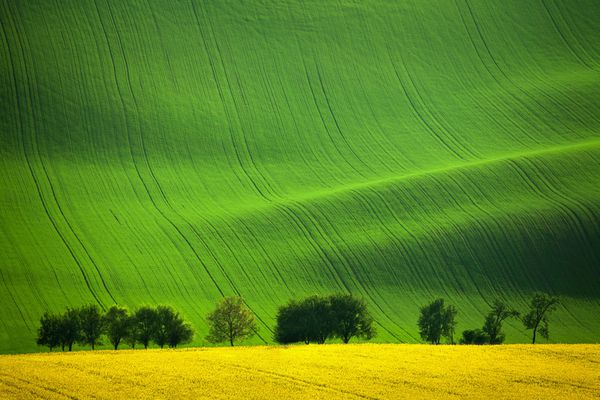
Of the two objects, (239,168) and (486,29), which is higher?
(486,29)

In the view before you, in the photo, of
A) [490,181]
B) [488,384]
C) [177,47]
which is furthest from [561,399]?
[177,47]

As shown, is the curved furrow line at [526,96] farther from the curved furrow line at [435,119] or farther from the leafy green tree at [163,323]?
the leafy green tree at [163,323]

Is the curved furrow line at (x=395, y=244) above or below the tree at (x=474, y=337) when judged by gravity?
above

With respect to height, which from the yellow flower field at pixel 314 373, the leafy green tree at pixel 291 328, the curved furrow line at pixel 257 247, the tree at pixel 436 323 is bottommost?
the yellow flower field at pixel 314 373

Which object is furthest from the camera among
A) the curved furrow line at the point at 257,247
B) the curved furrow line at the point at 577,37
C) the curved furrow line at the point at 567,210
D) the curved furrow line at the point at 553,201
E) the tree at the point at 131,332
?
the curved furrow line at the point at 577,37

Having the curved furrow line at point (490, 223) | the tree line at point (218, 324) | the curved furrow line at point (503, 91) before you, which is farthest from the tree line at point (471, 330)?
the curved furrow line at point (503, 91)

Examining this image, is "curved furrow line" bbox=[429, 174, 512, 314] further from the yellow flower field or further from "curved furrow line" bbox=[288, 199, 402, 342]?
the yellow flower field

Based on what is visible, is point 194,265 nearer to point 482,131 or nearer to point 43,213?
point 43,213
